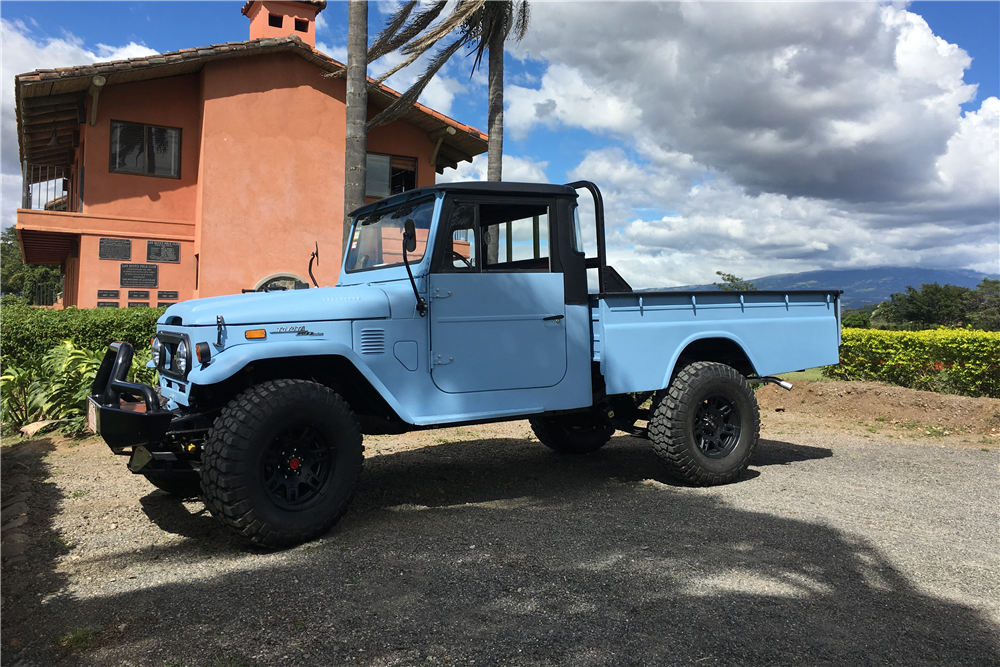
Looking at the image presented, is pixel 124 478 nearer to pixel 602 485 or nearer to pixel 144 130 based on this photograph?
pixel 602 485

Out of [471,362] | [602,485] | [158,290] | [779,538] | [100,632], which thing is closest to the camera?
[100,632]

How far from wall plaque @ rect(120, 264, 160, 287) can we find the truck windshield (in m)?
10.2

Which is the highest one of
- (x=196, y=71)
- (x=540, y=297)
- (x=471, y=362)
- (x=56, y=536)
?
(x=196, y=71)

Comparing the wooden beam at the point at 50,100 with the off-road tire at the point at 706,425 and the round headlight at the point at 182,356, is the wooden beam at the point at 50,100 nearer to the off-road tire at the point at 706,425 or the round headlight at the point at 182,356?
the round headlight at the point at 182,356

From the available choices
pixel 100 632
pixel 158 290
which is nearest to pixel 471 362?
pixel 100 632

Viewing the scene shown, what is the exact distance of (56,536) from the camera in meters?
4.27

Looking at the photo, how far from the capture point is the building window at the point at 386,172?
16.3 meters

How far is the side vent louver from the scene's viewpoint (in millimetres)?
4328

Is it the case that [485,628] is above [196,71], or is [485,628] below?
below

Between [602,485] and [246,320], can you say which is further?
[602,485]

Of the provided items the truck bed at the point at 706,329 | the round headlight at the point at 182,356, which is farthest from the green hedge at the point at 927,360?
the round headlight at the point at 182,356

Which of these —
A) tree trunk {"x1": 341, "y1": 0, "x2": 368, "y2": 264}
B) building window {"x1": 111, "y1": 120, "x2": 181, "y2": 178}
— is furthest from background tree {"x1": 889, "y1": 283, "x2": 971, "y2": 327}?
building window {"x1": 111, "y1": 120, "x2": 181, "y2": 178}

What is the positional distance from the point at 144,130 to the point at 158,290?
11.1 feet

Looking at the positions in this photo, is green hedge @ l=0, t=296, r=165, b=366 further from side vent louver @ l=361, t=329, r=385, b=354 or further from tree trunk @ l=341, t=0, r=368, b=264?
side vent louver @ l=361, t=329, r=385, b=354
